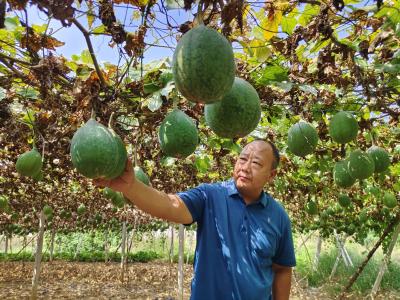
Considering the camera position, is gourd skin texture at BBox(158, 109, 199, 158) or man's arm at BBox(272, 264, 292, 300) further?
man's arm at BBox(272, 264, 292, 300)

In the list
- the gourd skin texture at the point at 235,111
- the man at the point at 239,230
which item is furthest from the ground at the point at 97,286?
the gourd skin texture at the point at 235,111

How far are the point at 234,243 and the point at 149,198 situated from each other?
0.69 m

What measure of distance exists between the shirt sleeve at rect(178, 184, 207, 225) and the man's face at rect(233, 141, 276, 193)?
0.25 metres

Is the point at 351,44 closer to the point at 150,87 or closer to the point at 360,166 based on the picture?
the point at 360,166

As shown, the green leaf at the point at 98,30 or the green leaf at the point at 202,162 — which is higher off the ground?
the green leaf at the point at 98,30

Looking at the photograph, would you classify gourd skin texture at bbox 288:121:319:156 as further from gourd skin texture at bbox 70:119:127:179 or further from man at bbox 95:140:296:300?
gourd skin texture at bbox 70:119:127:179

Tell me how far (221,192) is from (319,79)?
3.60 feet

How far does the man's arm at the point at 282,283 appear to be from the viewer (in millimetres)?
2893

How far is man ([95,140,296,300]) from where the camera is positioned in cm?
247

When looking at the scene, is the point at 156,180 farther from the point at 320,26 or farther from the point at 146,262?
the point at 146,262

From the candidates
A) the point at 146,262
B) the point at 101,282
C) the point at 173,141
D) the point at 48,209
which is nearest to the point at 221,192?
the point at 173,141

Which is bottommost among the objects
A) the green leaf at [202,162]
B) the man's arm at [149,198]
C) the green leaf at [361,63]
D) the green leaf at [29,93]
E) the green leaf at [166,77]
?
the man's arm at [149,198]

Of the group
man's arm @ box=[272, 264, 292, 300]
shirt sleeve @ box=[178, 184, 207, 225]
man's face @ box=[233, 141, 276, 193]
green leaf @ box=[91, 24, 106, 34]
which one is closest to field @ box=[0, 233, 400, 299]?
man's arm @ box=[272, 264, 292, 300]

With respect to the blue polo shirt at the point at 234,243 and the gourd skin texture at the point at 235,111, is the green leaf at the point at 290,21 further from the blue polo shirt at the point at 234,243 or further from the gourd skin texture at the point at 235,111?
the gourd skin texture at the point at 235,111
